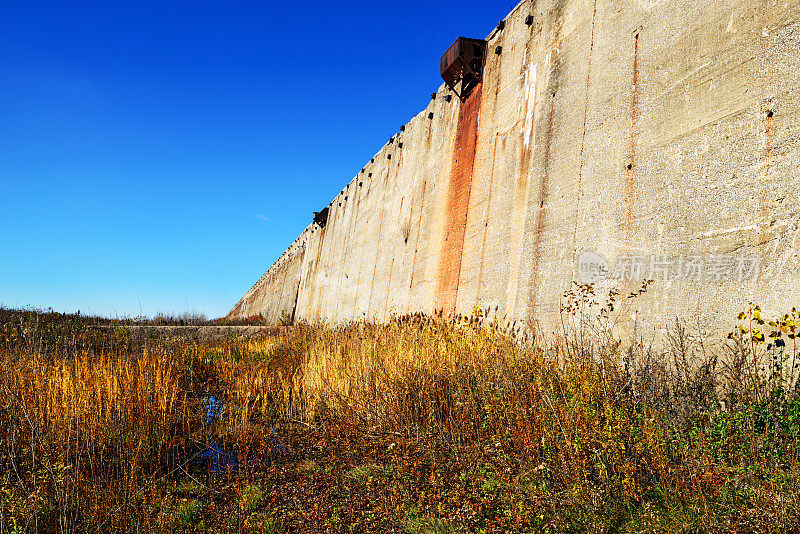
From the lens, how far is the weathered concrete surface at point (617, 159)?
3.76 metres

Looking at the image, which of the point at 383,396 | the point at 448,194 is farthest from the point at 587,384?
the point at 448,194

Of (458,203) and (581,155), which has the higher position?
(458,203)

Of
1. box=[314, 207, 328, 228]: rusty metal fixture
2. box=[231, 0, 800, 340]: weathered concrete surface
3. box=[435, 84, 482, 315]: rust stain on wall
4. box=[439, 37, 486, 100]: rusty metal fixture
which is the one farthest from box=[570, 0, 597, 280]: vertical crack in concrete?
box=[314, 207, 328, 228]: rusty metal fixture

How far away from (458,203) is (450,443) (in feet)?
17.9

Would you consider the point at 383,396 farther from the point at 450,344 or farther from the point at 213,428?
the point at 213,428

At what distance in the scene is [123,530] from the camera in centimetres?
277

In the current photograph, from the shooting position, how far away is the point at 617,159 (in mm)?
5109

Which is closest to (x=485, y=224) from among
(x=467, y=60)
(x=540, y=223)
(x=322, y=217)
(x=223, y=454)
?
(x=540, y=223)

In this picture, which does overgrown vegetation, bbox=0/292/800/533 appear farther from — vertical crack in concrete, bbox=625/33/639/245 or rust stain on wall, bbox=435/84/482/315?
rust stain on wall, bbox=435/84/482/315

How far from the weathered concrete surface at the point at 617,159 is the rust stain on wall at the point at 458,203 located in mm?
38

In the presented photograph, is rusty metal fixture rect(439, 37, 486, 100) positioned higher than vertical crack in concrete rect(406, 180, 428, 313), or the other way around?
rusty metal fixture rect(439, 37, 486, 100)

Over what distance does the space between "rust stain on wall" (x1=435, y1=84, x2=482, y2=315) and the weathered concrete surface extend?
4 centimetres

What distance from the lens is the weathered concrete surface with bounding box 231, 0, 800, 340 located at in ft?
12.3

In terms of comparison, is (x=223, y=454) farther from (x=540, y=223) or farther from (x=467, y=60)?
(x=467, y=60)
